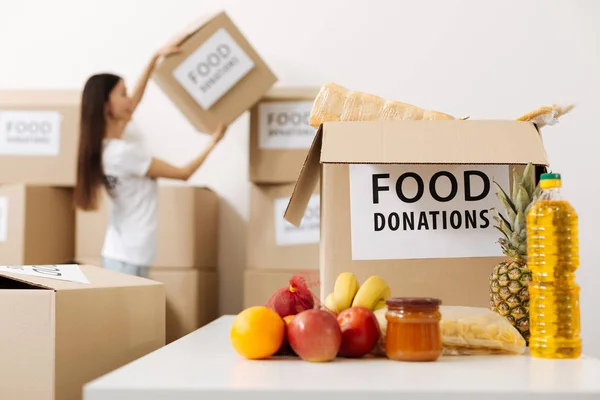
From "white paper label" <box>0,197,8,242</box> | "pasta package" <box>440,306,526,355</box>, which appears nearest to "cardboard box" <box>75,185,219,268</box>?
"white paper label" <box>0,197,8,242</box>

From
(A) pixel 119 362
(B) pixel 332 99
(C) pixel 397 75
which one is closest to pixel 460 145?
(B) pixel 332 99

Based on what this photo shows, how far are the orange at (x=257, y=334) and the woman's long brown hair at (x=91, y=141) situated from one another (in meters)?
1.59

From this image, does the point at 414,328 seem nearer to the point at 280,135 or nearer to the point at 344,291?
the point at 344,291

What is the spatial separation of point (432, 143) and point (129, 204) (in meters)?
1.57

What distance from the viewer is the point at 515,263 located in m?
0.91

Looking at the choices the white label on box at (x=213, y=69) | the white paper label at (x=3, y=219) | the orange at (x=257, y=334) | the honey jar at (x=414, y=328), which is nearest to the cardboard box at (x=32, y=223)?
the white paper label at (x=3, y=219)

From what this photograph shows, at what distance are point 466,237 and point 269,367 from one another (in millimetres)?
404

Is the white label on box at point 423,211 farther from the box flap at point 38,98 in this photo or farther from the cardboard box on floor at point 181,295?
the box flap at point 38,98

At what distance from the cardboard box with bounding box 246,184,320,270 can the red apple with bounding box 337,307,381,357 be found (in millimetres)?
1503

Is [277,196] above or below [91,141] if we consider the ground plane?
below

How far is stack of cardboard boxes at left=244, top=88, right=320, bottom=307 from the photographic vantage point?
233 centimetres

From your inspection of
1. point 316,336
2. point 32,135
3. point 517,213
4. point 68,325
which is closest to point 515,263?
point 517,213

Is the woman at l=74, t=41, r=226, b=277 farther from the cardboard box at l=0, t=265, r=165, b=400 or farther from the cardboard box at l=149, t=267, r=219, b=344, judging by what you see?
the cardboard box at l=0, t=265, r=165, b=400

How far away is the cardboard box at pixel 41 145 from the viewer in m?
2.40
